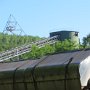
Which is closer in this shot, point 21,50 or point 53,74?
point 53,74

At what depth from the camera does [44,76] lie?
8797 millimetres

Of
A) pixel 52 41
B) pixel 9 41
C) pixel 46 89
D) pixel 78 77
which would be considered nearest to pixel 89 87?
pixel 78 77

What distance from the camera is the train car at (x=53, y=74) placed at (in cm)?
803

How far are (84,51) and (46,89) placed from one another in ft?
4.76

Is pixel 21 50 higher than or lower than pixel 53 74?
lower

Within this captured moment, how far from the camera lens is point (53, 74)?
8523mm

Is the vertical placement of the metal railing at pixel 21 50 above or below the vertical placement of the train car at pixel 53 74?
below

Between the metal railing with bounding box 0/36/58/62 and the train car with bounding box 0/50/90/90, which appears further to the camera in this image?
the metal railing with bounding box 0/36/58/62

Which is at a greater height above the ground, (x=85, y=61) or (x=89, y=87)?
(x=85, y=61)

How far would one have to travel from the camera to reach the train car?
26.3ft

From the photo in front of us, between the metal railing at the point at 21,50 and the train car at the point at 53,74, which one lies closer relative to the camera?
the train car at the point at 53,74

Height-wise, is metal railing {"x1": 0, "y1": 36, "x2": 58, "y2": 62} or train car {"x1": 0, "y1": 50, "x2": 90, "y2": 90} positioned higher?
train car {"x1": 0, "y1": 50, "x2": 90, "y2": 90}

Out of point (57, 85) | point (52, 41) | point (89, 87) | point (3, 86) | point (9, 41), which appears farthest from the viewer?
point (9, 41)

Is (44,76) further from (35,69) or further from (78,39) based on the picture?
(78,39)
